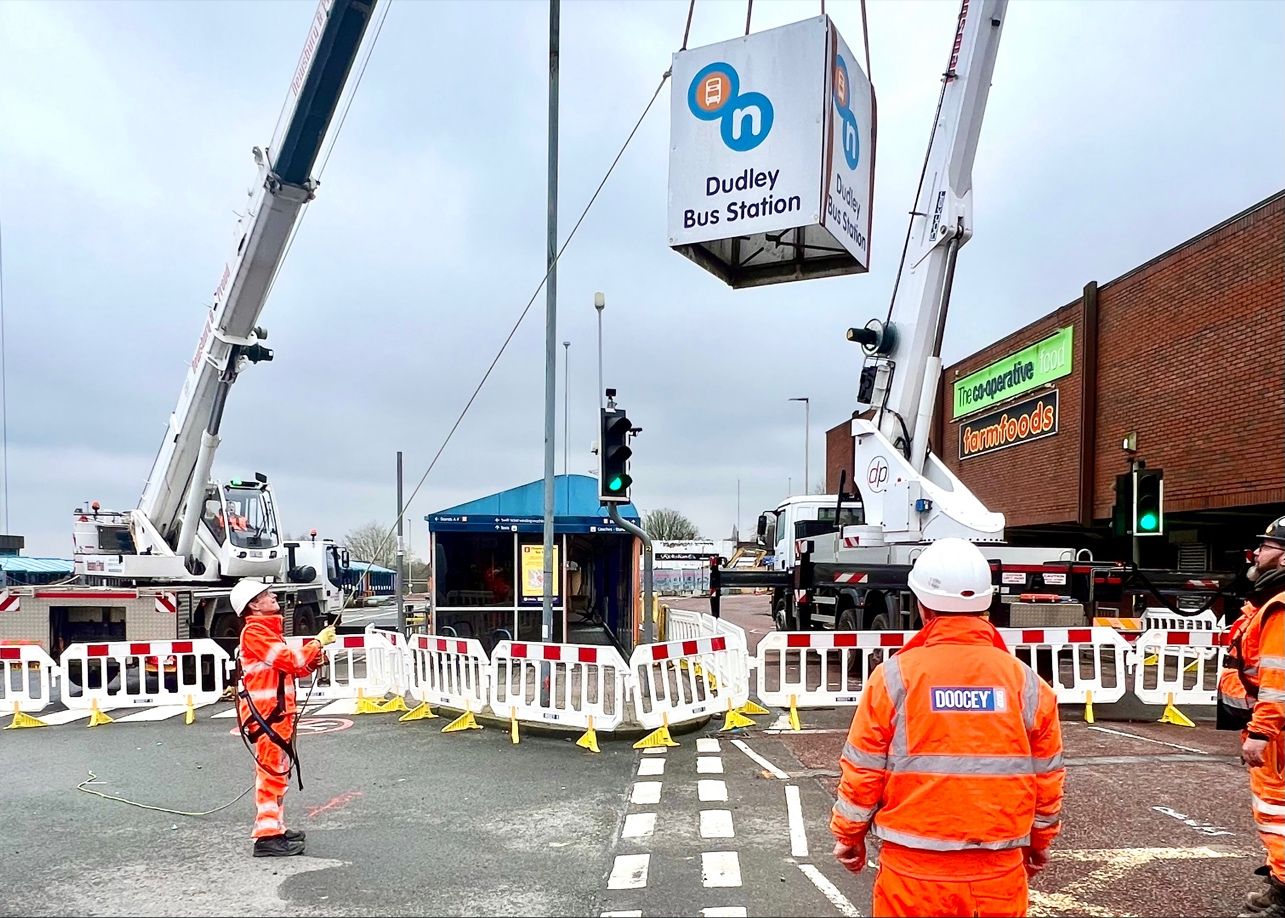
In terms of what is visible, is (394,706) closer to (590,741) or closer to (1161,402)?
(590,741)

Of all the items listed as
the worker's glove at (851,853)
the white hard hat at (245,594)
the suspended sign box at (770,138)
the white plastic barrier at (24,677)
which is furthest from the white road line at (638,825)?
the white plastic barrier at (24,677)

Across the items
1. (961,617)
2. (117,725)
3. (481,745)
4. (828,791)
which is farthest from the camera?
(117,725)

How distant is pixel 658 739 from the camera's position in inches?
335

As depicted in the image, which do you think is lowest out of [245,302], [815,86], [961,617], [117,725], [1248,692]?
[117,725]

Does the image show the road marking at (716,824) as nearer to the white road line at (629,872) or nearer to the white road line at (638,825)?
the white road line at (638,825)

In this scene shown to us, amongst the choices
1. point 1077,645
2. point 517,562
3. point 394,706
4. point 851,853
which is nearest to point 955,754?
point 851,853

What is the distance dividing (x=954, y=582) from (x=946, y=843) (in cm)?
80

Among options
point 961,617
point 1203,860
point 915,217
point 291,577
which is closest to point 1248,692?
point 1203,860

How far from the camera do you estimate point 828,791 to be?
22.0 feet

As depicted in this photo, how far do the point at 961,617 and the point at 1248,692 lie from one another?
277 cm

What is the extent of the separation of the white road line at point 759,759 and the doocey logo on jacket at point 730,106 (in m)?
5.32

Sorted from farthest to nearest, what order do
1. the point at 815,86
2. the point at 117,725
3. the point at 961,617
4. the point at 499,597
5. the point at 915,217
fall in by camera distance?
the point at 499,597 → the point at 915,217 → the point at 117,725 → the point at 815,86 → the point at 961,617

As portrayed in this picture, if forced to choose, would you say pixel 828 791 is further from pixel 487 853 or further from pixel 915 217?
pixel 915 217

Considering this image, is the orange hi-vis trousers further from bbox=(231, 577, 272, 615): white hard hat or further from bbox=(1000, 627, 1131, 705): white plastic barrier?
bbox=(1000, 627, 1131, 705): white plastic barrier
